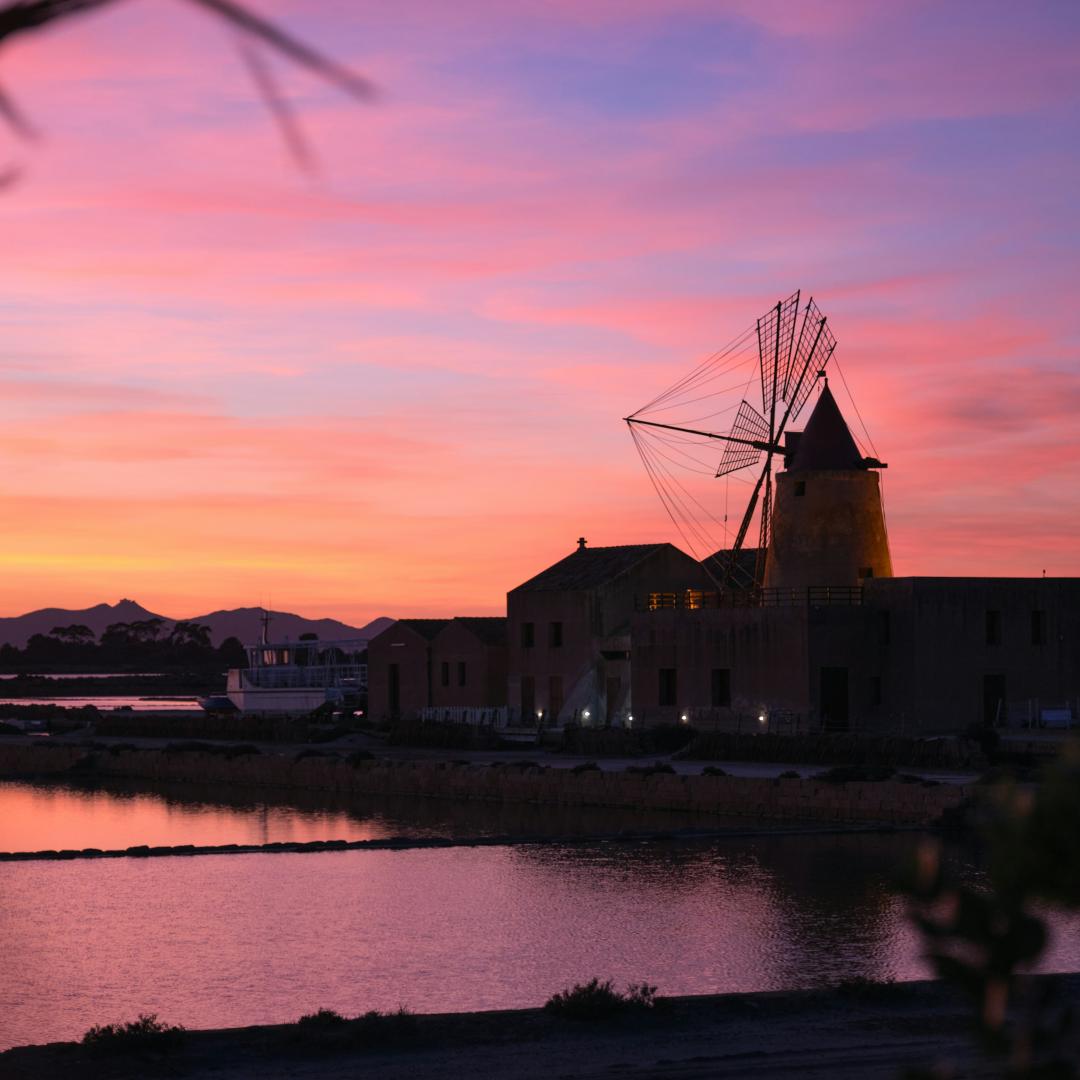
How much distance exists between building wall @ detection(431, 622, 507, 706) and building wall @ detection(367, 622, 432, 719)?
13.6 inches

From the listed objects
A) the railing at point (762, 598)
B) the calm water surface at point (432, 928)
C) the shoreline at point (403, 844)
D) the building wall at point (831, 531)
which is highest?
the building wall at point (831, 531)

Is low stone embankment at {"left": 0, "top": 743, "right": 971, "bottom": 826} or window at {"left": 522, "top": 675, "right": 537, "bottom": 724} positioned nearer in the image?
low stone embankment at {"left": 0, "top": 743, "right": 971, "bottom": 826}

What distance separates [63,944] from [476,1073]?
27.9 ft

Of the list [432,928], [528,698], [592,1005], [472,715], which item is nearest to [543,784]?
[528,698]

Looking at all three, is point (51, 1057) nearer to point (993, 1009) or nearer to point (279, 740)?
point (993, 1009)

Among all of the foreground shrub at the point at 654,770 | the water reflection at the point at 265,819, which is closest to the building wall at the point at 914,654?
the foreground shrub at the point at 654,770

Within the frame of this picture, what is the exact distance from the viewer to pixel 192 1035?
33.1 feet

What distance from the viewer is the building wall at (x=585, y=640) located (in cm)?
4197

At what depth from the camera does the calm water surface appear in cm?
1407

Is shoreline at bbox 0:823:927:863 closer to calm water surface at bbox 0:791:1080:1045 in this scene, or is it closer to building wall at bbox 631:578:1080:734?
calm water surface at bbox 0:791:1080:1045

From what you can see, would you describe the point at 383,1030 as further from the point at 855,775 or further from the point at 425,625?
the point at 425,625

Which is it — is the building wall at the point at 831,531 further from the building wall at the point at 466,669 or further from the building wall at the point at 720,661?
the building wall at the point at 466,669

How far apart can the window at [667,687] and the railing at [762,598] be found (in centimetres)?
139

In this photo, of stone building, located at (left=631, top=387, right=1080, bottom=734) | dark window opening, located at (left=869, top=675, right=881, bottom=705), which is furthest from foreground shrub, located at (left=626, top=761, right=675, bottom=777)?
dark window opening, located at (left=869, top=675, right=881, bottom=705)
